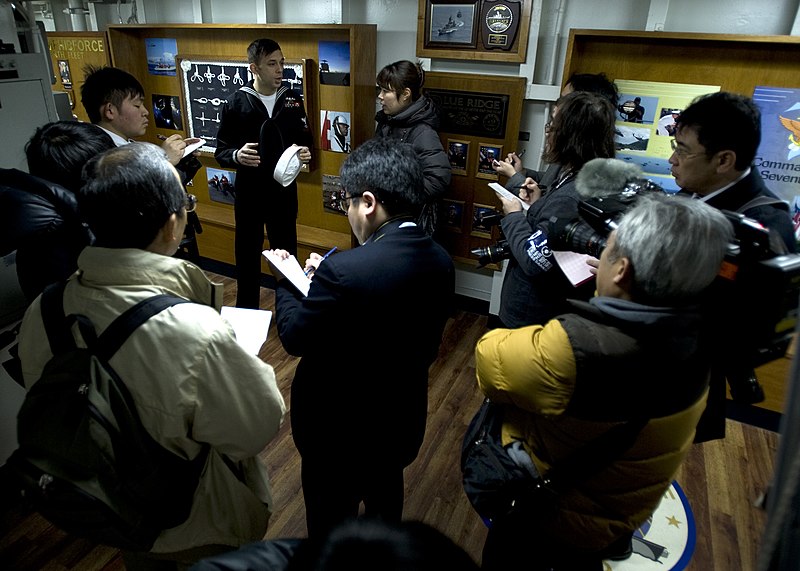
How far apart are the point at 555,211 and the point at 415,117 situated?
1.66m

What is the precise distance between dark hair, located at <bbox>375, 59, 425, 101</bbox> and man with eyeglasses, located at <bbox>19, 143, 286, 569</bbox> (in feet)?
7.44

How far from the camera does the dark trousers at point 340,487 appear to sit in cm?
162

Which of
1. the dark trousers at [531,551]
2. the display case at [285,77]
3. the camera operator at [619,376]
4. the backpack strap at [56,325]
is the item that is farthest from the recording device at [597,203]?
the display case at [285,77]

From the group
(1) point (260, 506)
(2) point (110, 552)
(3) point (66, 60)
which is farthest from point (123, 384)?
(3) point (66, 60)

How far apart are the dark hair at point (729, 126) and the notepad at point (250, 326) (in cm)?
169

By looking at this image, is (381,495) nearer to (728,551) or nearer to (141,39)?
(728,551)

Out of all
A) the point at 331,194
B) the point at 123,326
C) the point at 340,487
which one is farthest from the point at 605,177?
the point at 331,194

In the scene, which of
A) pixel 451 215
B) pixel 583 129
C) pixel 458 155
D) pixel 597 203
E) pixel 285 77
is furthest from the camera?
pixel 285 77

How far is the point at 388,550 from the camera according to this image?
618 millimetres

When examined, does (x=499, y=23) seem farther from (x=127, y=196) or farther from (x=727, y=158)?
(x=127, y=196)

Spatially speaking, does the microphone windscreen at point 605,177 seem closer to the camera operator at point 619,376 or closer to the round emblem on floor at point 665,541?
the camera operator at point 619,376

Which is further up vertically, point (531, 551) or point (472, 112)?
point (472, 112)

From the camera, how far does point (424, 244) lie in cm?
147

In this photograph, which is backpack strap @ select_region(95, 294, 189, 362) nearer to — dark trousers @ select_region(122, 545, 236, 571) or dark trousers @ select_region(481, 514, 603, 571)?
dark trousers @ select_region(122, 545, 236, 571)
